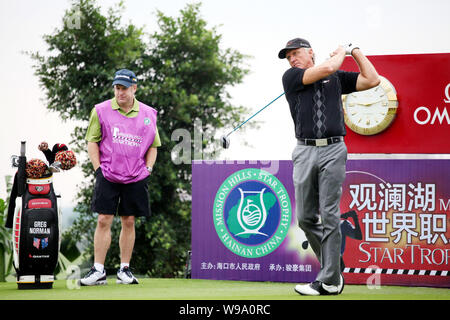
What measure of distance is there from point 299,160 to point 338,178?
0.28 m

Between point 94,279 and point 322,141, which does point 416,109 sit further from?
point 94,279

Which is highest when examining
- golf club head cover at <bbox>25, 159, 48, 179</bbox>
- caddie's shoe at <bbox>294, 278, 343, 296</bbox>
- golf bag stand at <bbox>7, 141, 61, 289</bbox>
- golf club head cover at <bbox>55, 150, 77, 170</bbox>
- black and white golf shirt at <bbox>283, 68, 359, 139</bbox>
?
black and white golf shirt at <bbox>283, 68, 359, 139</bbox>

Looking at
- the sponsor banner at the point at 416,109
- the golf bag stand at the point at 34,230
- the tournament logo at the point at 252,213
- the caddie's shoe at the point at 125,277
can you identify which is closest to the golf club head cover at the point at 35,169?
the golf bag stand at the point at 34,230

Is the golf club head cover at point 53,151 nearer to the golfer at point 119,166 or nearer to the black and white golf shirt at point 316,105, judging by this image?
the golfer at point 119,166

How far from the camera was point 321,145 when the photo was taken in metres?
3.96

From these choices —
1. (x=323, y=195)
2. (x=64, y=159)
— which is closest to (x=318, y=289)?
(x=323, y=195)

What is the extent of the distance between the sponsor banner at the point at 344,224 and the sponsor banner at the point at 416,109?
1.67 ft

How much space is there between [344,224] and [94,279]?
7.16ft

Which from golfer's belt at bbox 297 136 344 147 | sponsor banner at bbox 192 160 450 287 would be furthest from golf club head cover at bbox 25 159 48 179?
golfer's belt at bbox 297 136 344 147

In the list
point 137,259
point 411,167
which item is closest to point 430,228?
point 411,167

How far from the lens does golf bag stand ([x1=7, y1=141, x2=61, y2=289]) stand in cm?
451

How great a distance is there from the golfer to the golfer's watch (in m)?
2.10

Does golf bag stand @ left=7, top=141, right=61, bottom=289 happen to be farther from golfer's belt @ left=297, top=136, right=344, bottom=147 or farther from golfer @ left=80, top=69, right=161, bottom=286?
golfer's belt @ left=297, top=136, right=344, bottom=147
